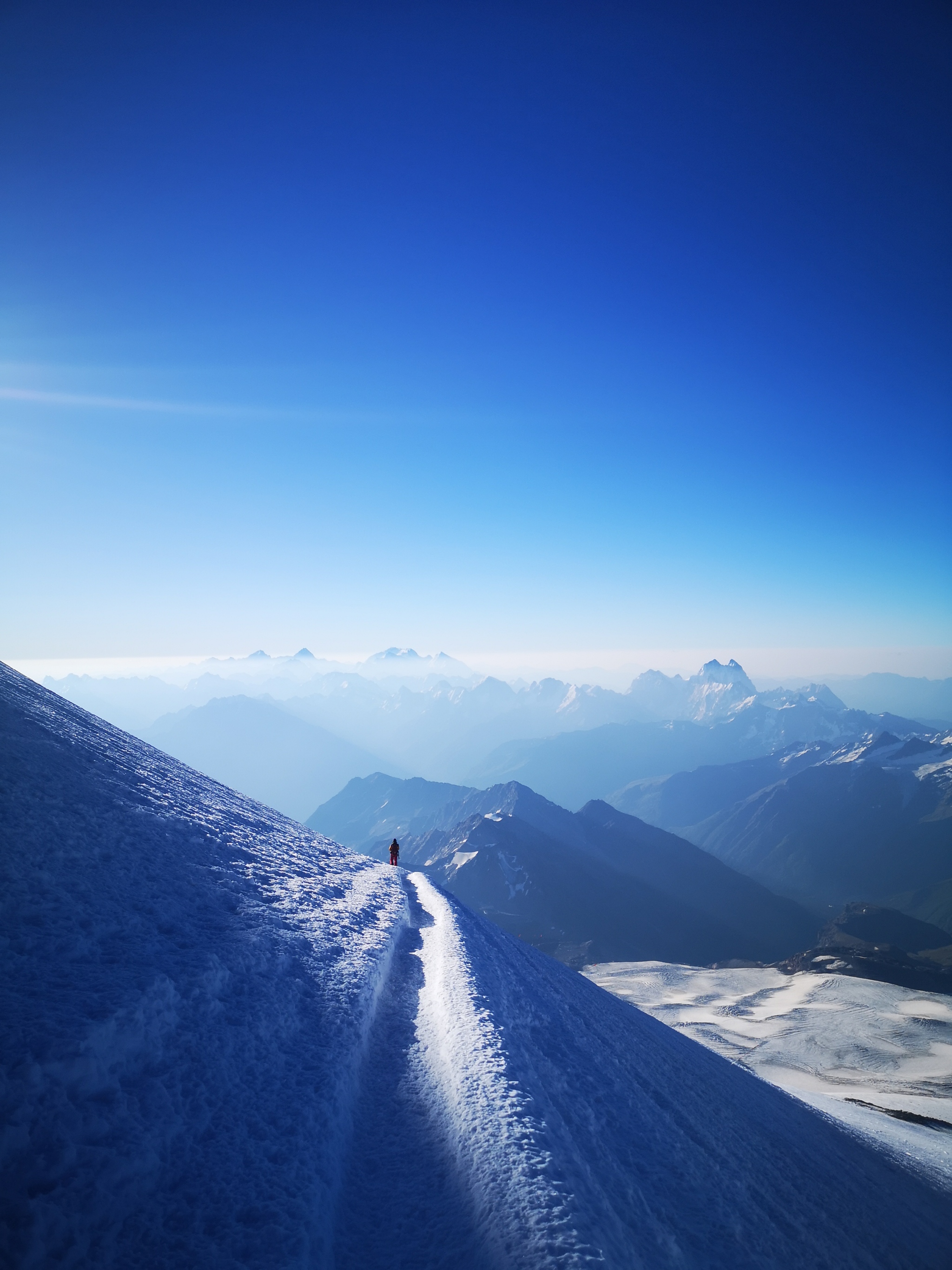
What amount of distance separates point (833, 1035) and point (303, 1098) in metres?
65.7

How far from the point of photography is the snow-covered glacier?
549cm

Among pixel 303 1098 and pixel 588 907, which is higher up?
pixel 303 1098

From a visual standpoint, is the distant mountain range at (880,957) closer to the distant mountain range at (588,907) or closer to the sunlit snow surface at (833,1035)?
the sunlit snow surface at (833,1035)

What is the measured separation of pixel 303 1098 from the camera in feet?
24.8

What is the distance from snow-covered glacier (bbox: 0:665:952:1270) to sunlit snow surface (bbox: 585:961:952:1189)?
13037mm

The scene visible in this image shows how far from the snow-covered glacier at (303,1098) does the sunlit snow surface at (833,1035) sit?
13.0 m

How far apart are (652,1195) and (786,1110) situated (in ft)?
50.3

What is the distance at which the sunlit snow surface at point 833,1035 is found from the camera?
1001 inches

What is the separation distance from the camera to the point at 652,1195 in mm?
8320

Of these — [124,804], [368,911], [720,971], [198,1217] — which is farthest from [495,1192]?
[720,971]

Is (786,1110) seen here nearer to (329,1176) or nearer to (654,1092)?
(654,1092)

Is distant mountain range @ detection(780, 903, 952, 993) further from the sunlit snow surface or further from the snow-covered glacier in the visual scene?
the snow-covered glacier

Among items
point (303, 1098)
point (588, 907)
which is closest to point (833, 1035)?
point (303, 1098)

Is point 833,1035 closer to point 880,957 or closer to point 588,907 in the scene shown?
point 880,957
